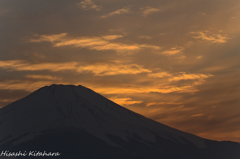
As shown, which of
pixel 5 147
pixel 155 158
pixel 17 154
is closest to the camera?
pixel 17 154

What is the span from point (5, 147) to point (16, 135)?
12328 millimetres

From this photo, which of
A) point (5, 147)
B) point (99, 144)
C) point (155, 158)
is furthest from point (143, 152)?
point (5, 147)

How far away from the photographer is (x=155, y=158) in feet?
645

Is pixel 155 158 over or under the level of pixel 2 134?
under

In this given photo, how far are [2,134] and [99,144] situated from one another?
50.8 metres

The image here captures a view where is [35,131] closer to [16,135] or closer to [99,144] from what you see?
[16,135]

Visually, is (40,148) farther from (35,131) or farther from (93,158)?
(93,158)

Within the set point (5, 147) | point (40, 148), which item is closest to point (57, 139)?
point (40, 148)

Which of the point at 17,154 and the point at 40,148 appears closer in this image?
the point at 17,154

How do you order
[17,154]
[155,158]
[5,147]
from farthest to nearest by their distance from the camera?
1. [155,158]
2. [5,147]
3. [17,154]

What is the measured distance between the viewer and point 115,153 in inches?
7470

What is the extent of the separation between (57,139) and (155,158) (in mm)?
51976

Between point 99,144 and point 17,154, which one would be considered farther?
point 99,144

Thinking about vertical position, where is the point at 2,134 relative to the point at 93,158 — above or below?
above
